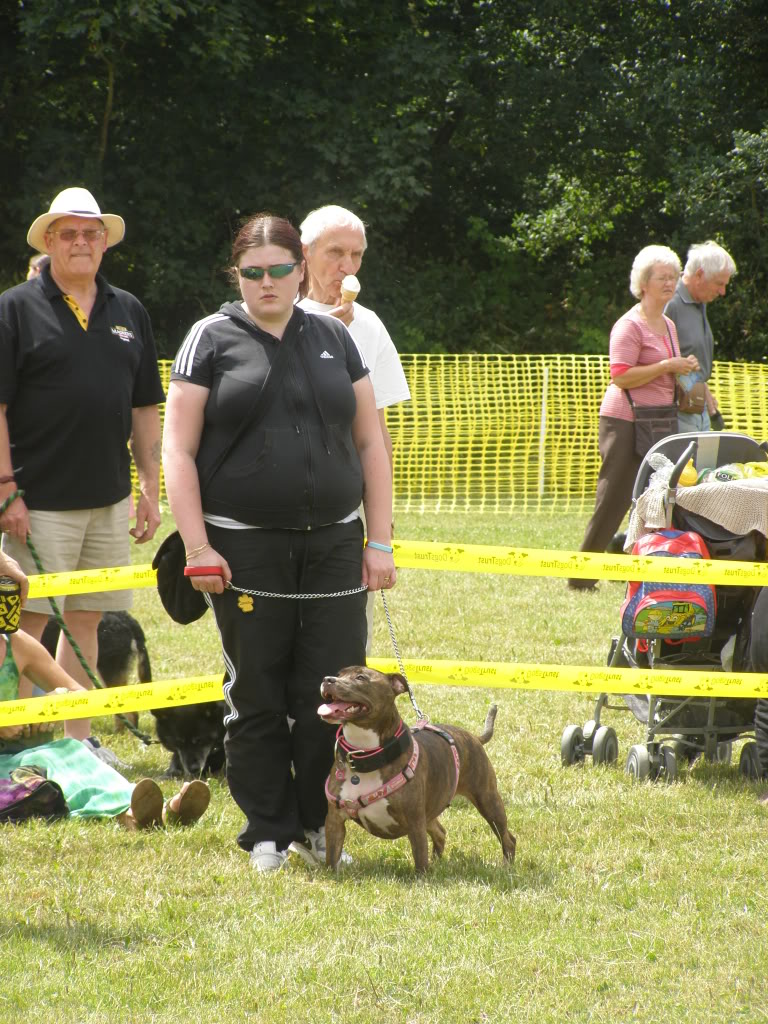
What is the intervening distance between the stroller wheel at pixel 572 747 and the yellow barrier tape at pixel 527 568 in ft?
2.24

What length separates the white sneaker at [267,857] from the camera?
4.07 m

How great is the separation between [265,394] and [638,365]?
4340 mm

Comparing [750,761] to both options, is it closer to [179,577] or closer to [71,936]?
[179,577]

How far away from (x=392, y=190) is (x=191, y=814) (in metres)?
17.3

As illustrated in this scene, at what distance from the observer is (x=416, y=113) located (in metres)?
23.0

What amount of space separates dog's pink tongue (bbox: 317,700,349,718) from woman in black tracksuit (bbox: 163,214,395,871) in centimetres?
28

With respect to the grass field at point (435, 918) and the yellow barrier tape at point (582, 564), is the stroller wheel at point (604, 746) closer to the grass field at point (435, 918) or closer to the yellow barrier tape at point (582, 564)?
the grass field at point (435, 918)

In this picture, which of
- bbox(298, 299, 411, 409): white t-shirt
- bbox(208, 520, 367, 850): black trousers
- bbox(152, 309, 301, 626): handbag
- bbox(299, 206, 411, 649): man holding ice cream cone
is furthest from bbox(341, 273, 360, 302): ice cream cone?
bbox(208, 520, 367, 850): black trousers

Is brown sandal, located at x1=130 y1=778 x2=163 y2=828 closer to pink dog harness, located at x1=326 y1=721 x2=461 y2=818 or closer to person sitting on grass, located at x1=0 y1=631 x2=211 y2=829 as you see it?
person sitting on grass, located at x1=0 y1=631 x2=211 y2=829

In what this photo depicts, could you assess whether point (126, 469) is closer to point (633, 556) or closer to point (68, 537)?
point (68, 537)

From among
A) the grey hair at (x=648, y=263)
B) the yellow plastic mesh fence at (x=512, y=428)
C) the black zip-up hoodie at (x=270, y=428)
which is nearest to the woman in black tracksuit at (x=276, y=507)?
the black zip-up hoodie at (x=270, y=428)

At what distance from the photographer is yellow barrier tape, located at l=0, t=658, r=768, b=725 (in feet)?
16.0

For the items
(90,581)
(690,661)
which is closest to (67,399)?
(90,581)

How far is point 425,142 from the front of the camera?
69.9ft
